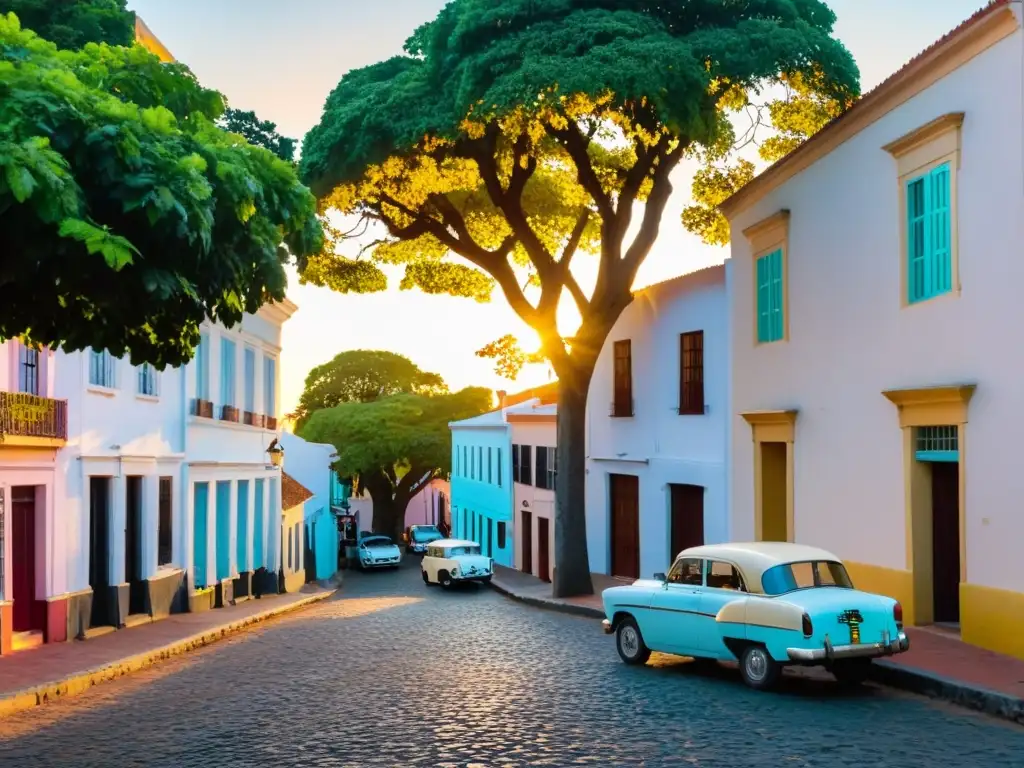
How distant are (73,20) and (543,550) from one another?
Answer: 26390mm

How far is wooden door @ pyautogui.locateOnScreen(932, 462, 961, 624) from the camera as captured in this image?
16344 mm

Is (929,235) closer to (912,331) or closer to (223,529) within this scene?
(912,331)

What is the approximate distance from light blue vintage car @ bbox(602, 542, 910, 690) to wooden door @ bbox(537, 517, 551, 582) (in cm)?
2578

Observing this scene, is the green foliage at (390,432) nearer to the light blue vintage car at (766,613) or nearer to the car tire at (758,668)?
the light blue vintage car at (766,613)

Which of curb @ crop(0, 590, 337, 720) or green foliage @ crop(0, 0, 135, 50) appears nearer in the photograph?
curb @ crop(0, 590, 337, 720)

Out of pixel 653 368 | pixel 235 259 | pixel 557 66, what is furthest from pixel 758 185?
pixel 235 259

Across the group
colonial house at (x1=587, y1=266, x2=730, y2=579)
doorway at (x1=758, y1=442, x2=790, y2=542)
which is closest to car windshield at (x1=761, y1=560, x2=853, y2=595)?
doorway at (x1=758, y1=442, x2=790, y2=542)

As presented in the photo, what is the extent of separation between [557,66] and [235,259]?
12.5 m

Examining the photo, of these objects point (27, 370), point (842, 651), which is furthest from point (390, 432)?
point (842, 651)

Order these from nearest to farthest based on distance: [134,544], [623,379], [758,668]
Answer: [758,668] → [134,544] → [623,379]

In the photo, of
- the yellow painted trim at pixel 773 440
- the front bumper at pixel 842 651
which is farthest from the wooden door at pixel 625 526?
the front bumper at pixel 842 651

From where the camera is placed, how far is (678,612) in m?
13.8

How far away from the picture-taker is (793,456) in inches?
819

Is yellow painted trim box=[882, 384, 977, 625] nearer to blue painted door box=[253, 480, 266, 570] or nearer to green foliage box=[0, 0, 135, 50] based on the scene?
green foliage box=[0, 0, 135, 50]
